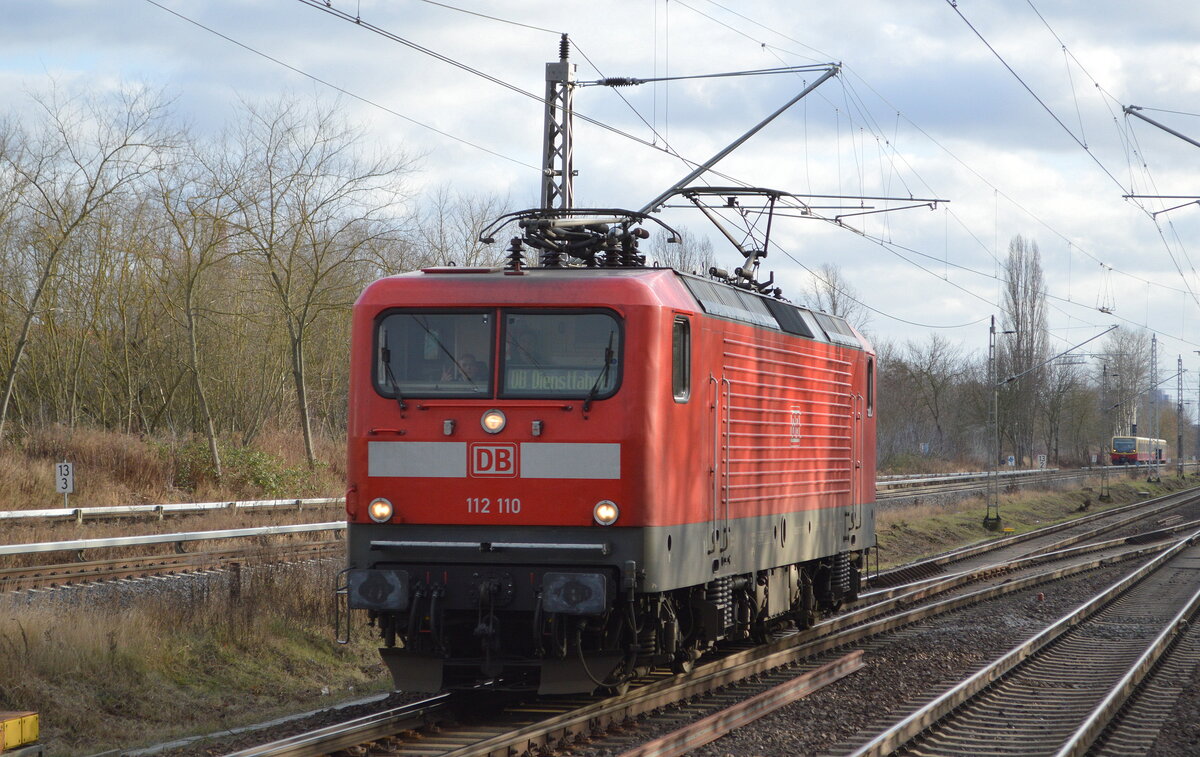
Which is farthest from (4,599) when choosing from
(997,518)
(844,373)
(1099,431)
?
(1099,431)

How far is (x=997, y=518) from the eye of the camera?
3588 centimetres

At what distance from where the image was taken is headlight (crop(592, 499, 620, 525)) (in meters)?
9.11

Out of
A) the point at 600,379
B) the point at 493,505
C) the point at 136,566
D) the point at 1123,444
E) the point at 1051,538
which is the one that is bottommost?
the point at 1051,538

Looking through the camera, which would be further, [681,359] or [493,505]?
[681,359]

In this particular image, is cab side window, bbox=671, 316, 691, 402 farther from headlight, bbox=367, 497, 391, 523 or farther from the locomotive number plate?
headlight, bbox=367, 497, 391, 523

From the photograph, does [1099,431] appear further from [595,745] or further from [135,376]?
[595,745]

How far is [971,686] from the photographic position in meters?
11.0

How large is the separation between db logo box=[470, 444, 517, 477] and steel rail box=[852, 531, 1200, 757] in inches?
121

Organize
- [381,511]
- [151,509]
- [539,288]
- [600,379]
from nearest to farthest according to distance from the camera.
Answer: [600,379]
[381,511]
[539,288]
[151,509]

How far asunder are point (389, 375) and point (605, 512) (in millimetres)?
1941

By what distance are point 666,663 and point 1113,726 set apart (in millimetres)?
3583

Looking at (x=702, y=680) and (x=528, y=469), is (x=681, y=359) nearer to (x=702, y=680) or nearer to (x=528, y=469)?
(x=528, y=469)

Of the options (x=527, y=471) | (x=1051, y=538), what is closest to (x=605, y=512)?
(x=527, y=471)

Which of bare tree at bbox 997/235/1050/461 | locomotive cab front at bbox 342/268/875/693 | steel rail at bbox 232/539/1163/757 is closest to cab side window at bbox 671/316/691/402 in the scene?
locomotive cab front at bbox 342/268/875/693
